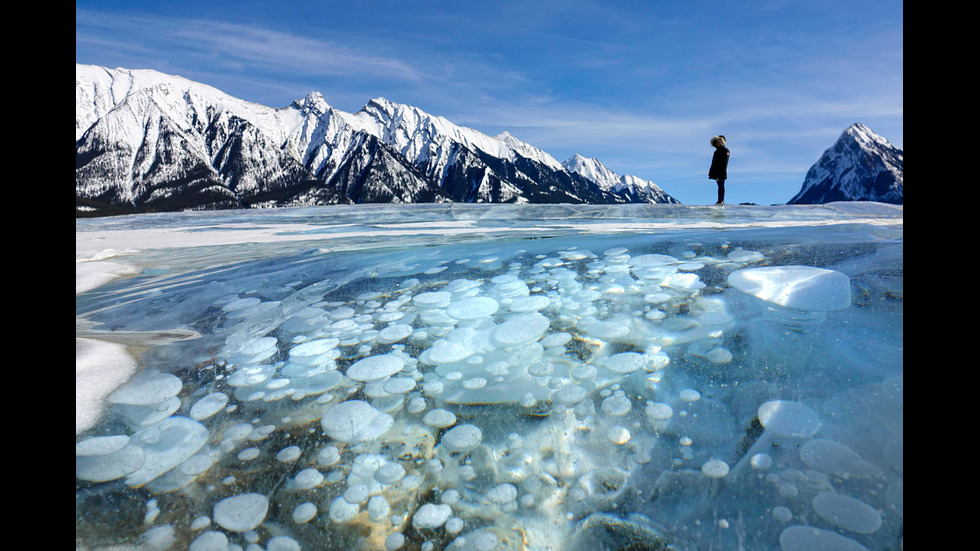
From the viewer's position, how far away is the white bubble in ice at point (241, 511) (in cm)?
118

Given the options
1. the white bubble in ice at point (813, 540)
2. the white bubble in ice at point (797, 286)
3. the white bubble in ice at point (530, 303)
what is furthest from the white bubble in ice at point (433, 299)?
the white bubble in ice at point (813, 540)

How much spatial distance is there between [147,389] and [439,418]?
1178 millimetres

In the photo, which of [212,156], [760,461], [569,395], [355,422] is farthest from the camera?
[212,156]

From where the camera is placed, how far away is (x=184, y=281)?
3.19m

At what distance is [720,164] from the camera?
10.3 meters

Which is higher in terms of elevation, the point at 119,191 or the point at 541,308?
the point at 119,191

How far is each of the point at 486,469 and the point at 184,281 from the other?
297 cm

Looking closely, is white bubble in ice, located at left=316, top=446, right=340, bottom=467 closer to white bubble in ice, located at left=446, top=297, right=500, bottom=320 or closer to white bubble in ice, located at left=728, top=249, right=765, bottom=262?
A: white bubble in ice, located at left=446, top=297, right=500, bottom=320

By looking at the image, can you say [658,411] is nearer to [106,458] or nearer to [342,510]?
[342,510]

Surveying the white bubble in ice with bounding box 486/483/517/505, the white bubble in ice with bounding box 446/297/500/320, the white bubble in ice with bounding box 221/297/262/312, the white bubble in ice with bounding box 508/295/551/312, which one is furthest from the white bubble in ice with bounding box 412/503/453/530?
the white bubble in ice with bounding box 221/297/262/312

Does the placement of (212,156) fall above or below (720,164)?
above

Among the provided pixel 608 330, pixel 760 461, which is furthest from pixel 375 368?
pixel 760 461
